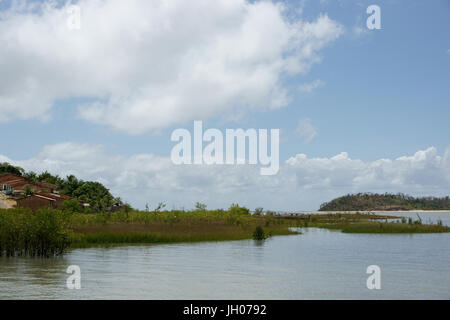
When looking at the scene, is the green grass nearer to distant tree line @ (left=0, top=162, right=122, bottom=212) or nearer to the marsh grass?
the marsh grass

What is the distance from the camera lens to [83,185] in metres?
110

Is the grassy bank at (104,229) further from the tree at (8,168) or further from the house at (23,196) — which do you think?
the tree at (8,168)

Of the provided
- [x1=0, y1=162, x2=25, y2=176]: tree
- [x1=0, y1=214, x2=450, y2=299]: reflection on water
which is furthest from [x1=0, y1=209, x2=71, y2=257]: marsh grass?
[x1=0, y1=162, x2=25, y2=176]: tree

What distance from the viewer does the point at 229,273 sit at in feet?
80.0

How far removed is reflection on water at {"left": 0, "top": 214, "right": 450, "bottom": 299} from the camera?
19.6 m

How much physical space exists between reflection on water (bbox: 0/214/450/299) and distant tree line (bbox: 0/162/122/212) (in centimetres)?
6406

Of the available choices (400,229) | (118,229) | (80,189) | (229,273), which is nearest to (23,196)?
(80,189)

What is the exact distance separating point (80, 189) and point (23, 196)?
65.9ft

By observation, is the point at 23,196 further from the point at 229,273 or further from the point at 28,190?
the point at 229,273

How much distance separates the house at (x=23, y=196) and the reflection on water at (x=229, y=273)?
4169 cm
